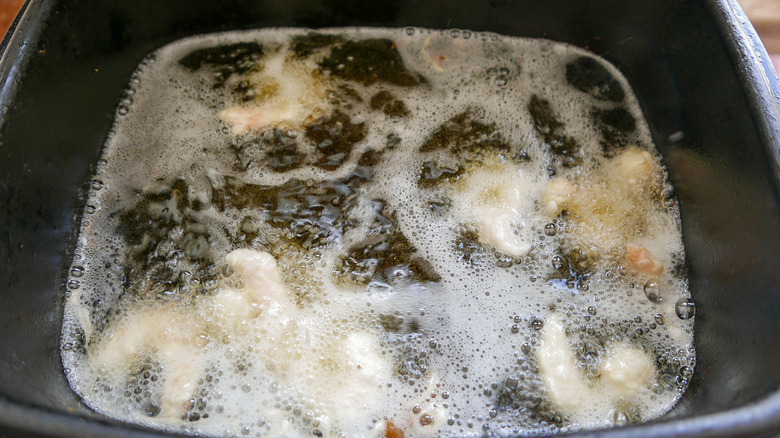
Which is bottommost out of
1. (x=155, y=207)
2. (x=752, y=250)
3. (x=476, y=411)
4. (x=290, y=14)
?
(x=476, y=411)

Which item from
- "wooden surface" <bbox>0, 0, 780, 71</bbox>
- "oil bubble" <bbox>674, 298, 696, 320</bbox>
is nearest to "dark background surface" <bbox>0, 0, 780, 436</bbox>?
"oil bubble" <bbox>674, 298, 696, 320</bbox>

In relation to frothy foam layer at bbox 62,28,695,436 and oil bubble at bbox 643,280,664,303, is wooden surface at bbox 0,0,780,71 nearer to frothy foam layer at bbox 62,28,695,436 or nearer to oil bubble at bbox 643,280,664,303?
frothy foam layer at bbox 62,28,695,436

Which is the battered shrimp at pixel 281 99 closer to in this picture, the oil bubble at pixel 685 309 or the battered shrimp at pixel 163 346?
the battered shrimp at pixel 163 346

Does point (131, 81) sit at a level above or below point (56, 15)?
below

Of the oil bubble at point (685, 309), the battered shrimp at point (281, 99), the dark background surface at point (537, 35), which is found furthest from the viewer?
the battered shrimp at point (281, 99)

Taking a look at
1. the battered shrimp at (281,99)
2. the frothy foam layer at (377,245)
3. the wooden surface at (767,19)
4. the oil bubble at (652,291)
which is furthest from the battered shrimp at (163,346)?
the wooden surface at (767,19)

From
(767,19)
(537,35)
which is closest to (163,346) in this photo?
(537,35)

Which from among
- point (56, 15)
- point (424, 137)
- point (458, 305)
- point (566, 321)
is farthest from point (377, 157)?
point (56, 15)

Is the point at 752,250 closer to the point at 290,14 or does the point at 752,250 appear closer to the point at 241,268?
the point at 241,268
